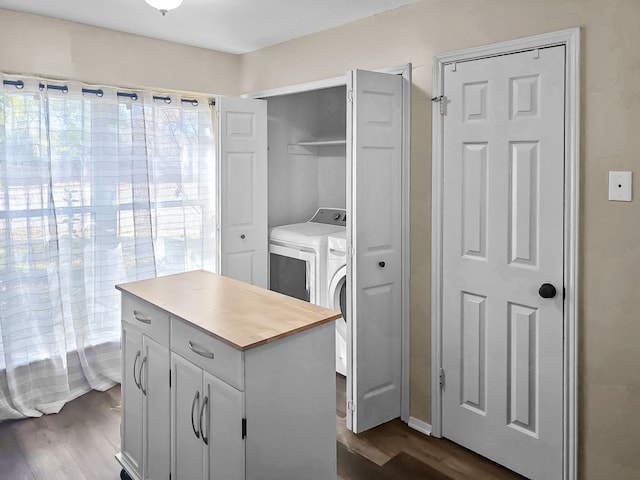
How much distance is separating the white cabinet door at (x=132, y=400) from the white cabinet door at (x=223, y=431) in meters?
0.59

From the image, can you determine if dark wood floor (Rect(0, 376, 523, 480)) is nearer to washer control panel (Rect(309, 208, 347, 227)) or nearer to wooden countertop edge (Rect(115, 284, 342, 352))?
wooden countertop edge (Rect(115, 284, 342, 352))

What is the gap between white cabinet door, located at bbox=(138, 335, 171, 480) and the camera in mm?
2039

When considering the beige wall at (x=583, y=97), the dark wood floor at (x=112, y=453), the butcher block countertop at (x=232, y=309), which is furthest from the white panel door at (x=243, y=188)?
the dark wood floor at (x=112, y=453)

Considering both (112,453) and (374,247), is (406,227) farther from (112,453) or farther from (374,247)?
(112,453)

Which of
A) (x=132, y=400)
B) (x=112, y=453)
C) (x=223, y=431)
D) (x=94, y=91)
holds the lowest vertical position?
(x=112, y=453)

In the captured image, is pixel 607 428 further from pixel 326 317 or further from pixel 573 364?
pixel 326 317

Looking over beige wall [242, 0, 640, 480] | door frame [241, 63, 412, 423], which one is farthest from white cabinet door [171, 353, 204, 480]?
beige wall [242, 0, 640, 480]

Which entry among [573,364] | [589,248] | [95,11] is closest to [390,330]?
[573,364]

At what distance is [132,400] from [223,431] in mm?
789

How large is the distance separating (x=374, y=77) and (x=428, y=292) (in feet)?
4.03

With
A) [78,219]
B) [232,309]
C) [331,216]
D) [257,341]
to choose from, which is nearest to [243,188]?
[331,216]

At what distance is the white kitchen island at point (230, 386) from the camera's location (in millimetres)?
1680

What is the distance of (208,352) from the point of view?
5.85 feet

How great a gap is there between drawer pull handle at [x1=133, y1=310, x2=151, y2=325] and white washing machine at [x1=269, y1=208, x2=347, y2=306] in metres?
1.54
